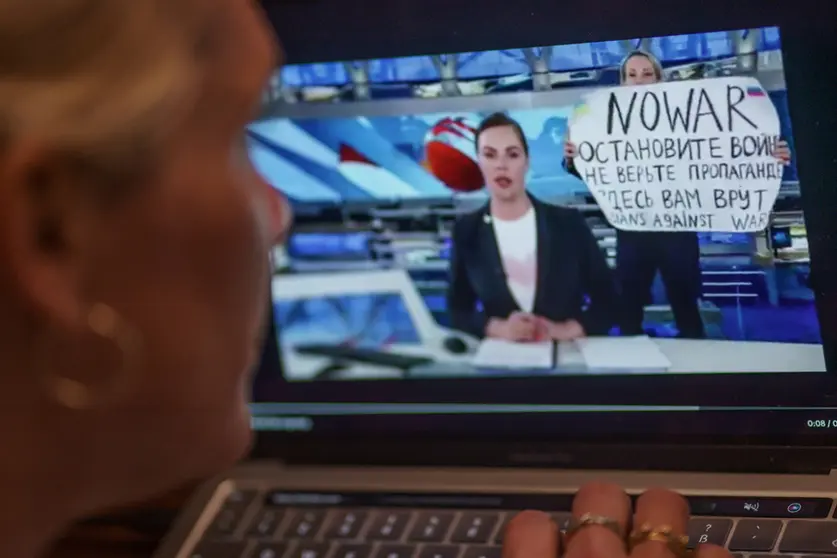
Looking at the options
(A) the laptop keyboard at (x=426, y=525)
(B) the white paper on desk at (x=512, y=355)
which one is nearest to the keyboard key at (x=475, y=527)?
(A) the laptop keyboard at (x=426, y=525)

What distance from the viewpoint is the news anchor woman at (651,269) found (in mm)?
564

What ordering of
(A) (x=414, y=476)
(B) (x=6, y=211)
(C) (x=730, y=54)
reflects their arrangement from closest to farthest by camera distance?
(B) (x=6, y=211) < (C) (x=730, y=54) < (A) (x=414, y=476)

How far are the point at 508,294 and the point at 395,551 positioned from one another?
0.61 feet

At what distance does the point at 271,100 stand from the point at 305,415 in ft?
0.75

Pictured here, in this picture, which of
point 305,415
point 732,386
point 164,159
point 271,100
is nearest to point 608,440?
point 732,386

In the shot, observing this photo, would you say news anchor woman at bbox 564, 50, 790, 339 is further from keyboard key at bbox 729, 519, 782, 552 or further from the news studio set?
keyboard key at bbox 729, 519, 782, 552

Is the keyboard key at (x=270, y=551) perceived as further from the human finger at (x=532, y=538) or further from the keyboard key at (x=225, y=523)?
the human finger at (x=532, y=538)

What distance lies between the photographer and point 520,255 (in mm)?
607

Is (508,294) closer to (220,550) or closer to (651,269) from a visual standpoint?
(651,269)

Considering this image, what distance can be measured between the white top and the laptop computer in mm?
19

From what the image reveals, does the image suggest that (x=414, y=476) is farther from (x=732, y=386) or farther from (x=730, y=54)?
(x=730, y=54)

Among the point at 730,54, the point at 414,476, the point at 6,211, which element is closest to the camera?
the point at 6,211

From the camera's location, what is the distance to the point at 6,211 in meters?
0.23

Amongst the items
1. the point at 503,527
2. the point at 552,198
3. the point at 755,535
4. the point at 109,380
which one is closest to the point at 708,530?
the point at 755,535
